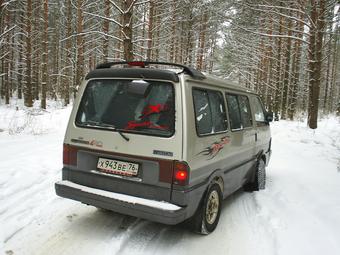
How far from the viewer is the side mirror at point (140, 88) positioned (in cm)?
337

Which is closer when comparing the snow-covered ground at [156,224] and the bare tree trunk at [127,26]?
the snow-covered ground at [156,224]

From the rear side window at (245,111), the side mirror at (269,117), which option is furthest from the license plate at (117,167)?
the side mirror at (269,117)

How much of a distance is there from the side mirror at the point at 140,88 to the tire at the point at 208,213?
146cm

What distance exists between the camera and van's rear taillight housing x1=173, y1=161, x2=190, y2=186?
315cm

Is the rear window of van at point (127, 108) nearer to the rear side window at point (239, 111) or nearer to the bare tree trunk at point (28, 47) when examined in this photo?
the rear side window at point (239, 111)

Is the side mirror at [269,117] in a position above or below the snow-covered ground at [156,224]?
above

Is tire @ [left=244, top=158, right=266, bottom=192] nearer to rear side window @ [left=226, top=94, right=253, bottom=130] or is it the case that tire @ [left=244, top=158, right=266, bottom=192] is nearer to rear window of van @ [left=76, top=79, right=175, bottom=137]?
rear side window @ [left=226, top=94, right=253, bottom=130]

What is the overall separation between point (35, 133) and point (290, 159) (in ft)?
26.8

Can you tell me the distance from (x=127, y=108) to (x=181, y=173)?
3.32ft

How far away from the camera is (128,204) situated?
127 inches

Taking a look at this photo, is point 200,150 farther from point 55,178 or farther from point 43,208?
point 55,178

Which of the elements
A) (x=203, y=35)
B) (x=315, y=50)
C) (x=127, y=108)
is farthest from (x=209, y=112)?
(x=203, y=35)

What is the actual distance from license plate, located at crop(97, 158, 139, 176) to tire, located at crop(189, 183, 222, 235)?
98cm

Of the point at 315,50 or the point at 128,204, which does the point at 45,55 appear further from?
the point at 128,204
